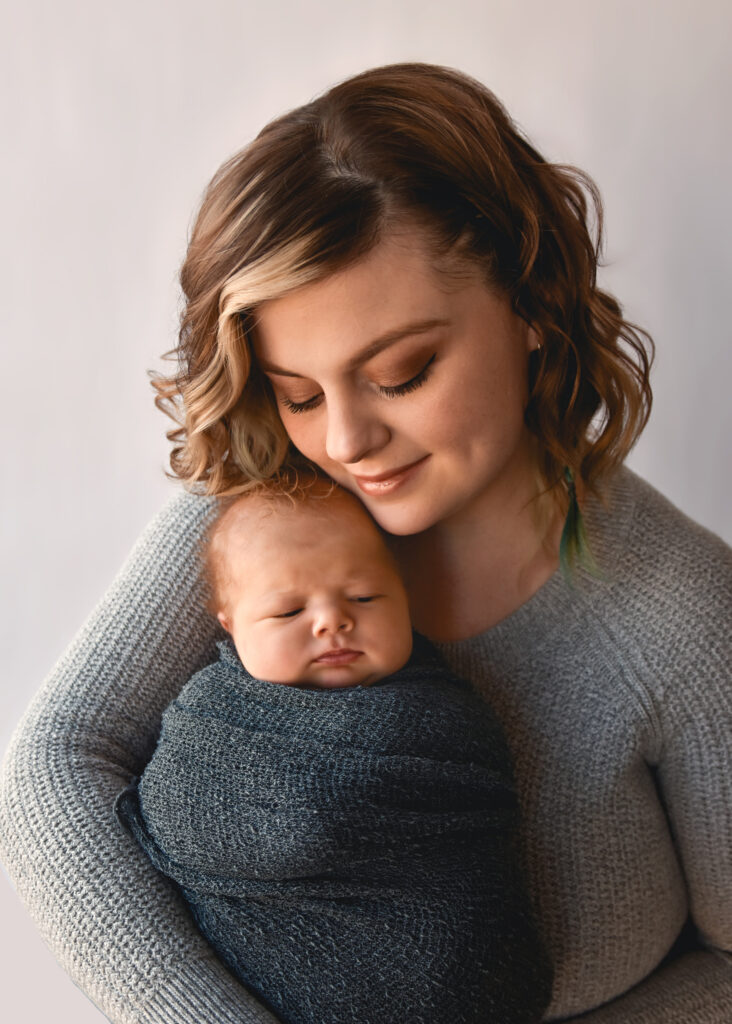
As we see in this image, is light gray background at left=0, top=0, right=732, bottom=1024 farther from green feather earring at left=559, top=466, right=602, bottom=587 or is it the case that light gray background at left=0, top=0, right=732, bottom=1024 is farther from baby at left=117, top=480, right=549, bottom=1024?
baby at left=117, top=480, right=549, bottom=1024

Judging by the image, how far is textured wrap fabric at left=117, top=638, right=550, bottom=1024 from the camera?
1.07m

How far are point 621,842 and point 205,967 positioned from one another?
0.51m

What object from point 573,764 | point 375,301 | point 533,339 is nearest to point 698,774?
point 573,764

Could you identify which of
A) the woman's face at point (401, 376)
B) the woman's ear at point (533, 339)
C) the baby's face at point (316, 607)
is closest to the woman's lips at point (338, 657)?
the baby's face at point (316, 607)

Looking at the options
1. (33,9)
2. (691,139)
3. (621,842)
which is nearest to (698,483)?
(691,139)

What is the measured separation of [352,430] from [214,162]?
0.69 m

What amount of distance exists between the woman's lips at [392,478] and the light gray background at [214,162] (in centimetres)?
61

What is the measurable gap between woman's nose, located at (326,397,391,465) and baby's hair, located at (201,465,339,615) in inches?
5.6

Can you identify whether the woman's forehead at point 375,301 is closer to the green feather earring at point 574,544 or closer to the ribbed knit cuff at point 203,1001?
the green feather earring at point 574,544

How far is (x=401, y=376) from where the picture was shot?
44.1 inches

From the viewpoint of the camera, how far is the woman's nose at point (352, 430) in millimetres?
1138

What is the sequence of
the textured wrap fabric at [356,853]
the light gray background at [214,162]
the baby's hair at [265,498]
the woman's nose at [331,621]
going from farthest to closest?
the light gray background at [214,162] → the baby's hair at [265,498] → the woman's nose at [331,621] → the textured wrap fabric at [356,853]

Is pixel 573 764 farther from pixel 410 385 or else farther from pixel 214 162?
pixel 214 162

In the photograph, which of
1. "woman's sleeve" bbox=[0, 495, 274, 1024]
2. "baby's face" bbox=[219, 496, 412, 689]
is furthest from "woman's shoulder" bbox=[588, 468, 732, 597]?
"woman's sleeve" bbox=[0, 495, 274, 1024]
